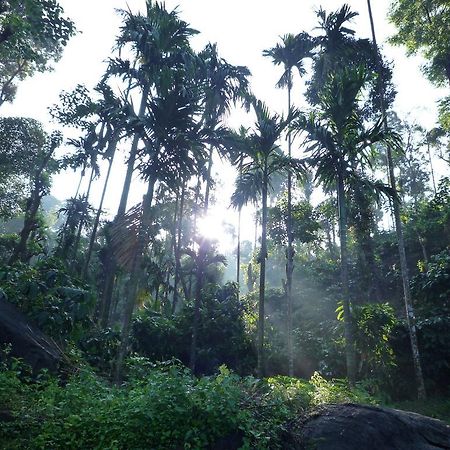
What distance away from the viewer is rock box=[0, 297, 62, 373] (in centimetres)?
768

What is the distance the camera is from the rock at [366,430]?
5.48 metres

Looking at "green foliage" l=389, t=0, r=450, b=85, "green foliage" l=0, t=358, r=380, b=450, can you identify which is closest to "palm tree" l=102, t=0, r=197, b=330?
"green foliage" l=0, t=358, r=380, b=450

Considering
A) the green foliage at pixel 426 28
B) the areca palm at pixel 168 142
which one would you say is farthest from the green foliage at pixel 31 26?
the green foliage at pixel 426 28

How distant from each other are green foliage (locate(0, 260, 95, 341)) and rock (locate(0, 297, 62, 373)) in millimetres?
689

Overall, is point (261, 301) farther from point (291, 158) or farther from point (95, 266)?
point (95, 266)

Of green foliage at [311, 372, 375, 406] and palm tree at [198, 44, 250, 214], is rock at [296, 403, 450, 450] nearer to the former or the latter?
green foliage at [311, 372, 375, 406]

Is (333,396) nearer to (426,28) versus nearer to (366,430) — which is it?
(366,430)

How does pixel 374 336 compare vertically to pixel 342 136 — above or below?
below

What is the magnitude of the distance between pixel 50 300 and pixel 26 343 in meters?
1.90

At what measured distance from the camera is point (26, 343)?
7.82m

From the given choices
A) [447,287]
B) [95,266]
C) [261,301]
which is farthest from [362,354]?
[95,266]

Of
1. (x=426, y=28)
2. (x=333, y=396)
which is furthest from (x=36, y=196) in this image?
(x=426, y=28)

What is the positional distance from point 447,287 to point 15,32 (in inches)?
628

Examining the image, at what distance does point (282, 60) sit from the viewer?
21.8 m
